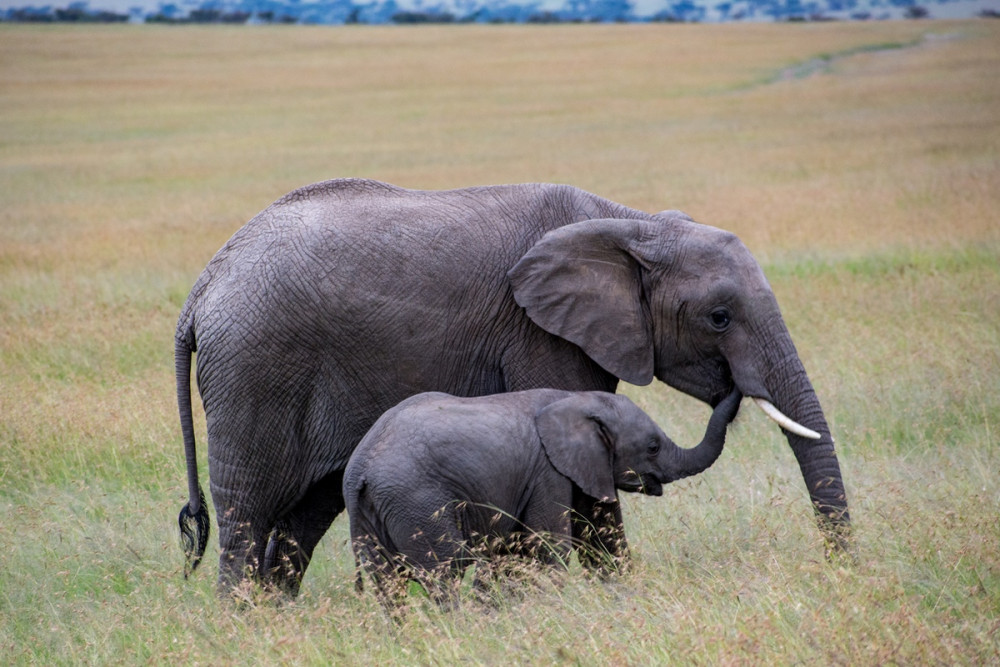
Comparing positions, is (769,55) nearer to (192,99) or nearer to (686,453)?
(192,99)

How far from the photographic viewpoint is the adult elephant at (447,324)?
18.5ft

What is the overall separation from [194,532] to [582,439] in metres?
2.34

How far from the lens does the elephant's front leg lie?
5.64m

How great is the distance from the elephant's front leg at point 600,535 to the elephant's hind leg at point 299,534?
1.34 metres

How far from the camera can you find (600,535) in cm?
584

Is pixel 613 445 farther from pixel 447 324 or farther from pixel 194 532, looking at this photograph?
pixel 194 532

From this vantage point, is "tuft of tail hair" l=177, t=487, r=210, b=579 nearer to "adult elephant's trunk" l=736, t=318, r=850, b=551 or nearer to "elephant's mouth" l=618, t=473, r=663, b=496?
"elephant's mouth" l=618, t=473, r=663, b=496

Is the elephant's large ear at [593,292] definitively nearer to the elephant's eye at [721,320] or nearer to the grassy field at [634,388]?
the elephant's eye at [721,320]

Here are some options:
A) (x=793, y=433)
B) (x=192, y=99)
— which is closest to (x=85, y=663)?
(x=793, y=433)

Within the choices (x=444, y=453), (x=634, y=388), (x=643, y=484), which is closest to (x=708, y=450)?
(x=643, y=484)

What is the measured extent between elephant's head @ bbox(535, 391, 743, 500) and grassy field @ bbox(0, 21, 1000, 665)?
403 millimetres

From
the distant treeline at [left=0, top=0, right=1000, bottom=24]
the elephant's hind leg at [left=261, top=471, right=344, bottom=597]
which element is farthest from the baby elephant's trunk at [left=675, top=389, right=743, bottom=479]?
the distant treeline at [left=0, top=0, right=1000, bottom=24]

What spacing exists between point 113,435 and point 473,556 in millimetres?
4081

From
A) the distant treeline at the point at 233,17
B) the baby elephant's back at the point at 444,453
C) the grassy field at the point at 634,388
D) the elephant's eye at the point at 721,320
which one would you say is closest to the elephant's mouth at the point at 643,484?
the grassy field at the point at 634,388
